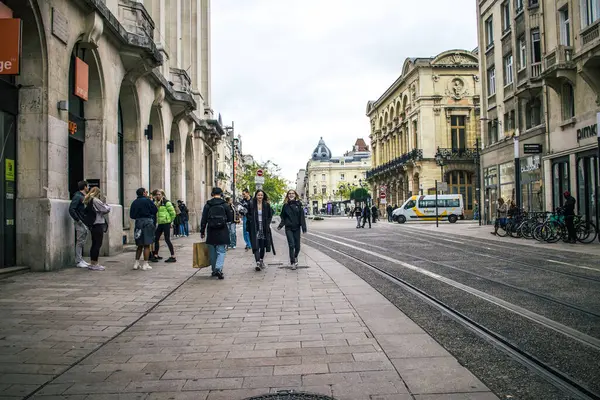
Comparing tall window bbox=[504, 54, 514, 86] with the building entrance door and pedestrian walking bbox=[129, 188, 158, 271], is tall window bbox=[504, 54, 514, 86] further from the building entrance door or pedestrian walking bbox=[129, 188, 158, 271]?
the building entrance door

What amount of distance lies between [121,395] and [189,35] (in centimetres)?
2885

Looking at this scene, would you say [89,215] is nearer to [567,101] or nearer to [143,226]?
[143,226]

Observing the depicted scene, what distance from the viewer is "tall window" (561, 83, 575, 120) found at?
24.3m

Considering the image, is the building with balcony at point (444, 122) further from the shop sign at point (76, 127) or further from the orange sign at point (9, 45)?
the orange sign at point (9, 45)

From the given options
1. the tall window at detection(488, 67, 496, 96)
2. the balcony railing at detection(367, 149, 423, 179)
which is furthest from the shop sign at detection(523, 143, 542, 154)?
the balcony railing at detection(367, 149, 423, 179)

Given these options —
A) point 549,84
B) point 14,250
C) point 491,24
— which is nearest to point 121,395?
point 14,250

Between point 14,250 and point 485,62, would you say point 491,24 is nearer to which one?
point 485,62

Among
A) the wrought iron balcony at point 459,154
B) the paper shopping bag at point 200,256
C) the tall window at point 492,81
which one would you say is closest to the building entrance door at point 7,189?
the paper shopping bag at point 200,256

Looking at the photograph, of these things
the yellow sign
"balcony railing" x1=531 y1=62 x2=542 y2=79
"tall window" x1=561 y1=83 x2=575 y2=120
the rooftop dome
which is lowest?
the yellow sign

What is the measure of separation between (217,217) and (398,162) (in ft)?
187

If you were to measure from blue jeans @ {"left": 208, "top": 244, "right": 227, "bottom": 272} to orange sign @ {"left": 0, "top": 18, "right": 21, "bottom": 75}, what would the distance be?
4484 mm

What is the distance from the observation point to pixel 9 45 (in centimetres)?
776

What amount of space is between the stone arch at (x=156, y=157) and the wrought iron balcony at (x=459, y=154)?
3992cm

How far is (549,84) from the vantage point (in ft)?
80.1
